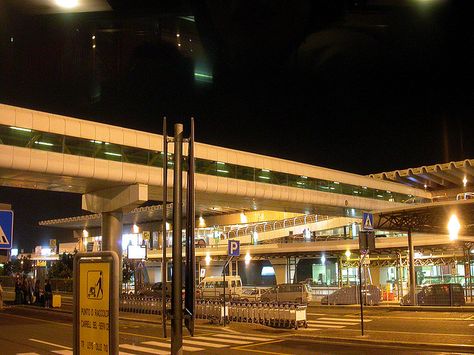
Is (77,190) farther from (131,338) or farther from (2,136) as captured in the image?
(131,338)

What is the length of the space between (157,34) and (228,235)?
56.9 m

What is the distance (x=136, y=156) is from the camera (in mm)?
35281

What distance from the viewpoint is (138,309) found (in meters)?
32.3

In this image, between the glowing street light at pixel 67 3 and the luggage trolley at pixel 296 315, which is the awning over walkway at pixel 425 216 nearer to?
the luggage trolley at pixel 296 315

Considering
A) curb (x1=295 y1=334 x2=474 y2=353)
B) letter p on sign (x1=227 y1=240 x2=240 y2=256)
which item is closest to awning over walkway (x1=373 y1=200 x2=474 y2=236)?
letter p on sign (x1=227 y1=240 x2=240 y2=256)

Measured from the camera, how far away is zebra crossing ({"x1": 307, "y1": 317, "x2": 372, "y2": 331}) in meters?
23.6

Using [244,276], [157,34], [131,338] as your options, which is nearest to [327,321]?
[131,338]

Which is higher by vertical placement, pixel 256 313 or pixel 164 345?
pixel 256 313

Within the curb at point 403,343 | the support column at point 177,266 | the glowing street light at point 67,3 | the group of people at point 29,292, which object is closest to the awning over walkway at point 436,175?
the group of people at point 29,292

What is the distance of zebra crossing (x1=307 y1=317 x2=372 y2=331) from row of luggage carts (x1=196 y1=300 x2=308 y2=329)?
29.1 inches

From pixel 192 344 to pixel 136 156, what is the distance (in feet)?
61.4

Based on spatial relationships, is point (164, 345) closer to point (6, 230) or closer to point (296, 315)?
point (296, 315)

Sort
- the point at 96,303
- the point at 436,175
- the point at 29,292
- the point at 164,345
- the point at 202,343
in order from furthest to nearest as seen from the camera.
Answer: the point at 436,175 < the point at 29,292 < the point at 202,343 < the point at 164,345 < the point at 96,303

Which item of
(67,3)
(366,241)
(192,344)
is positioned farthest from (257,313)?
(67,3)
